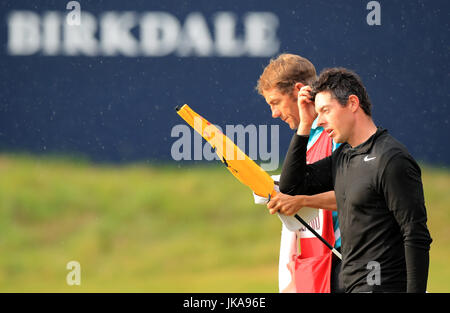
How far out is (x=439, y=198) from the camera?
10242mm

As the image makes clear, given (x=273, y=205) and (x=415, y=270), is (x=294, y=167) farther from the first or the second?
(x=415, y=270)

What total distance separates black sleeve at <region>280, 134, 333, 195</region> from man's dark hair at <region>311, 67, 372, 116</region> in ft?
0.71

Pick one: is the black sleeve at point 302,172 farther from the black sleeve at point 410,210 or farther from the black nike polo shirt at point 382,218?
the black sleeve at point 410,210

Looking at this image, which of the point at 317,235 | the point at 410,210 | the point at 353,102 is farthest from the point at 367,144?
the point at 317,235

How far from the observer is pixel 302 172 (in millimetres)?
2709

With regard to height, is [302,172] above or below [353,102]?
below

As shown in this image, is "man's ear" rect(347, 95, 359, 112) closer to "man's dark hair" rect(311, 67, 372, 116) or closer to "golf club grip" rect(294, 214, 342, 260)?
"man's dark hair" rect(311, 67, 372, 116)

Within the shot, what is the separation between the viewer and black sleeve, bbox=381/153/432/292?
7.24ft

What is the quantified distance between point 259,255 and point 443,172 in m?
2.69

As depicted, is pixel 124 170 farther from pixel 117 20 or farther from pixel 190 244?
pixel 117 20

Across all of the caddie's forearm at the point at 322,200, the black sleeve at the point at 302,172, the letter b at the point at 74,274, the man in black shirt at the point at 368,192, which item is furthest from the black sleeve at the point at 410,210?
the letter b at the point at 74,274

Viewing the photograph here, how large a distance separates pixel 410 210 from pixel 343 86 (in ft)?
1.66

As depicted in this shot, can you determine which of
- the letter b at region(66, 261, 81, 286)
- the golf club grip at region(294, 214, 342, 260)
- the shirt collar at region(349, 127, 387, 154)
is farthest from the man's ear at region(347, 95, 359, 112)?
the letter b at region(66, 261, 81, 286)

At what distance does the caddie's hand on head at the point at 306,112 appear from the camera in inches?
104
